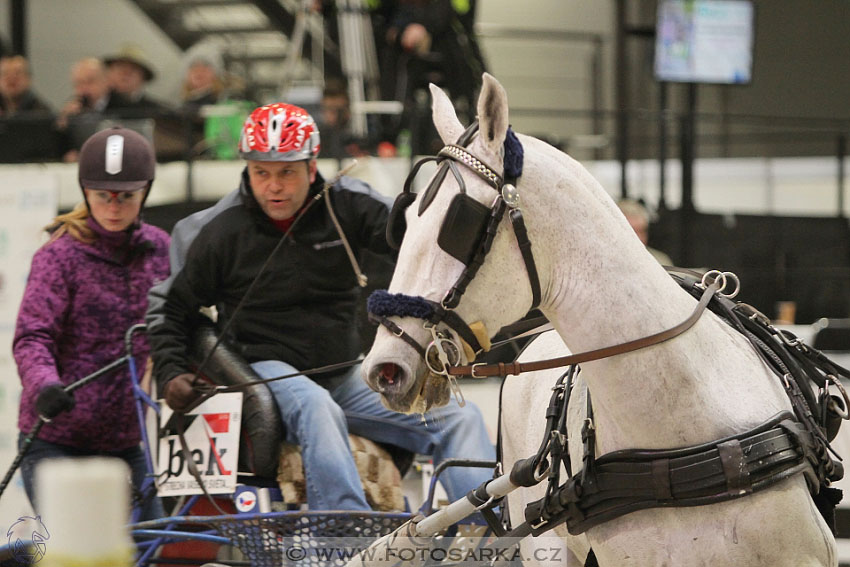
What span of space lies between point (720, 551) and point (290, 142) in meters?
1.97

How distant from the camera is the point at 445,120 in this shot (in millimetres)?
2393

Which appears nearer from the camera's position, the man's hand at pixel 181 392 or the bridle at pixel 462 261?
the bridle at pixel 462 261

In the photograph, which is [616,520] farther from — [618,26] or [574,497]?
[618,26]

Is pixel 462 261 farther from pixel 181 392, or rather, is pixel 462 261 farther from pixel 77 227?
pixel 77 227

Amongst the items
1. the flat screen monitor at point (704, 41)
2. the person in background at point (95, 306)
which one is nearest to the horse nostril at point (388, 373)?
the person in background at point (95, 306)

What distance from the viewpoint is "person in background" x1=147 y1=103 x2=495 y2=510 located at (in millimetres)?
3512

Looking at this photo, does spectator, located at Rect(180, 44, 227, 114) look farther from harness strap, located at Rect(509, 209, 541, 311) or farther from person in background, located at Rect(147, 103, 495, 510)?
harness strap, located at Rect(509, 209, 541, 311)

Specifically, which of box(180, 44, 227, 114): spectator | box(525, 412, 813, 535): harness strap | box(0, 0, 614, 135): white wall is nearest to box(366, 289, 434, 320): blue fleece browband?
box(525, 412, 813, 535): harness strap

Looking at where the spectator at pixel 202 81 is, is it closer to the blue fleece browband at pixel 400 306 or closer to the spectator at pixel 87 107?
the spectator at pixel 87 107

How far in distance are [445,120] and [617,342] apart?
2.03ft

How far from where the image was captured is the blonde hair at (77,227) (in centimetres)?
392

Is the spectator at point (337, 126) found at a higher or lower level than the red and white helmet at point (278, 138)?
A: lower

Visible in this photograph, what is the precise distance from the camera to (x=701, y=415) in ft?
7.27

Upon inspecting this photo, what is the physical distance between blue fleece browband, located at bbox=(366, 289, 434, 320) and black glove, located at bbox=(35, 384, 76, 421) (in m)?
1.64
